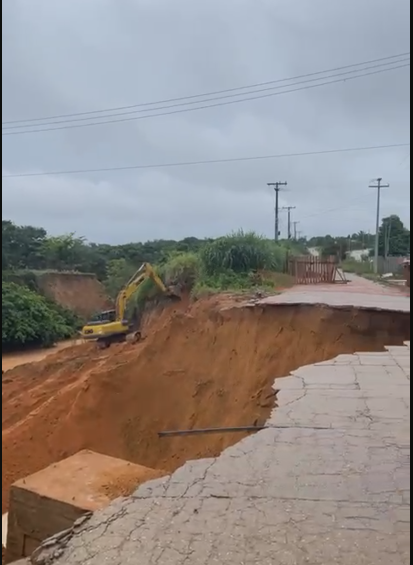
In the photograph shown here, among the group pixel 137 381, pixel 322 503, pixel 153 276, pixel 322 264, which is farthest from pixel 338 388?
pixel 322 264

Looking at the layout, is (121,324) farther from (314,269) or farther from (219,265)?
(314,269)

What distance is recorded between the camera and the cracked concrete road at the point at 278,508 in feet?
9.25

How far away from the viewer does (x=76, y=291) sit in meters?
33.5

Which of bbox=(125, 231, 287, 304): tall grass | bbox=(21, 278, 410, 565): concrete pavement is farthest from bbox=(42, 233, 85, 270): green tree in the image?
bbox=(21, 278, 410, 565): concrete pavement

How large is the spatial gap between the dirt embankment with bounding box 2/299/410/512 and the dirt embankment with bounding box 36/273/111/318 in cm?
1787

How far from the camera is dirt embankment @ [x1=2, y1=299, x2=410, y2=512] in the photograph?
10.7 metres

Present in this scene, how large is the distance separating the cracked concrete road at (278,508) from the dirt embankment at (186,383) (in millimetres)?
4846

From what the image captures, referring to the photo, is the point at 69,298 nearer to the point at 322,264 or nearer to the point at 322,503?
the point at 322,264

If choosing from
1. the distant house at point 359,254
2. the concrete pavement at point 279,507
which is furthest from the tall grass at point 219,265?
the distant house at point 359,254

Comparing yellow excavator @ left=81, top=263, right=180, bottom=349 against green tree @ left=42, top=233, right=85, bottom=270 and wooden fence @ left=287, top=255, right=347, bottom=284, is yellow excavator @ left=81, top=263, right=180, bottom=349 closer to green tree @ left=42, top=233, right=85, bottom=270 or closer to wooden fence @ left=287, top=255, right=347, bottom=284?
wooden fence @ left=287, top=255, right=347, bottom=284

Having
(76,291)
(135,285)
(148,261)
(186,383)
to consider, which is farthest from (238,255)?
(76,291)

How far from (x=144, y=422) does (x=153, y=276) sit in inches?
254

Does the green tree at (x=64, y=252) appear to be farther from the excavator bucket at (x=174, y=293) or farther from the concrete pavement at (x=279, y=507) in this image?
the concrete pavement at (x=279, y=507)

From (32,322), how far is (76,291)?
6451 millimetres
